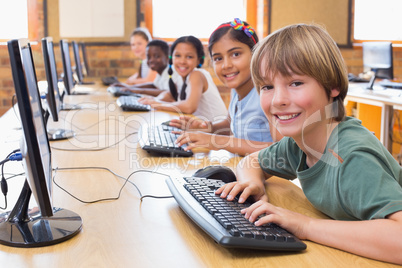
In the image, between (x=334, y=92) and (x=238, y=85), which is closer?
(x=334, y=92)

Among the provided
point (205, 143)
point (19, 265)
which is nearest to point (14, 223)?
point (19, 265)

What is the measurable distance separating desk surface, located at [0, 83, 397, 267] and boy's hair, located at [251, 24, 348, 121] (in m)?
0.30

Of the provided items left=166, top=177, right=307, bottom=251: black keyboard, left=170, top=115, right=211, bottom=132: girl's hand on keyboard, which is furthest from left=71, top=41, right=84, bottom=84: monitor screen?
left=166, top=177, right=307, bottom=251: black keyboard

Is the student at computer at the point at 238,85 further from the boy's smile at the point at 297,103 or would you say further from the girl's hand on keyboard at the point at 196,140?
the boy's smile at the point at 297,103

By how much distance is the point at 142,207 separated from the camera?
1086mm

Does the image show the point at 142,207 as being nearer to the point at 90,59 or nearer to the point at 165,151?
the point at 165,151

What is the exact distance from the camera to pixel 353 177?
0.88 metres

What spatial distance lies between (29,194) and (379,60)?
357 centimetres

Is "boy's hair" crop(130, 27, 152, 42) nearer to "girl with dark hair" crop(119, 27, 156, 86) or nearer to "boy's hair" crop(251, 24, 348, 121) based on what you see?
"girl with dark hair" crop(119, 27, 156, 86)

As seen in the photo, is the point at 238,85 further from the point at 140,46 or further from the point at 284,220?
the point at 140,46

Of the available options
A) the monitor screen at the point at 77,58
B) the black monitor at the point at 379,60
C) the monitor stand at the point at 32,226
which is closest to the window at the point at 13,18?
the monitor screen at the point at 77,58

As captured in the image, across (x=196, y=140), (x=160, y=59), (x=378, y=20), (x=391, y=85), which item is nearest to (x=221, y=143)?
(x=196, y=140)

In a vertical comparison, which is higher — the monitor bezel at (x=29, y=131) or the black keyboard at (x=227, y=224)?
the monitor bezel at (x=29, y=131)

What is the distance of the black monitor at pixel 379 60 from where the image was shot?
150 inches
